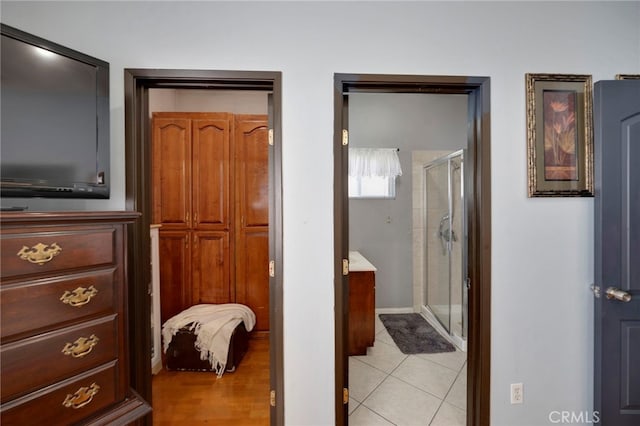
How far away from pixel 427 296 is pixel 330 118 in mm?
2764

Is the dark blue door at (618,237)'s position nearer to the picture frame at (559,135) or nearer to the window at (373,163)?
the picture frame at (559,135)

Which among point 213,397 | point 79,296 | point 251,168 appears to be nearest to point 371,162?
point 251,168

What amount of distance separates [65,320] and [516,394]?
2.15m

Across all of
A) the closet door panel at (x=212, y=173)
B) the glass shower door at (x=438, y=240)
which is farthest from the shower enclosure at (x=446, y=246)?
the closet door panel at (x=212, y=173)

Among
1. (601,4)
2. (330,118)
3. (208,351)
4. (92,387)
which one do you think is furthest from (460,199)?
(92,387)

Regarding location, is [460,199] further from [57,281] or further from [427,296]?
[57,281]

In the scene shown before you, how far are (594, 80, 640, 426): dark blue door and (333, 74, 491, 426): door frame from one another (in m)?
0.54

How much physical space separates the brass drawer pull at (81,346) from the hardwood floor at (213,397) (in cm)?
108

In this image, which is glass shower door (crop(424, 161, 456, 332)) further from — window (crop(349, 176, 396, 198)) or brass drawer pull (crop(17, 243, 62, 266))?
brass drawer pull (crop(17, 243, 62, 266))

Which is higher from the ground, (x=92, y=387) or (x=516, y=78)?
(x=516, y=78)

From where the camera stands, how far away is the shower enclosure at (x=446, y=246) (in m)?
2.60

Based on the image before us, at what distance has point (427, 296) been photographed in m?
3.28

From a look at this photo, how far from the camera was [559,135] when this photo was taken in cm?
145

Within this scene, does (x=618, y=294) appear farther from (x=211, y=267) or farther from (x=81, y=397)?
(x=211, y=267)
